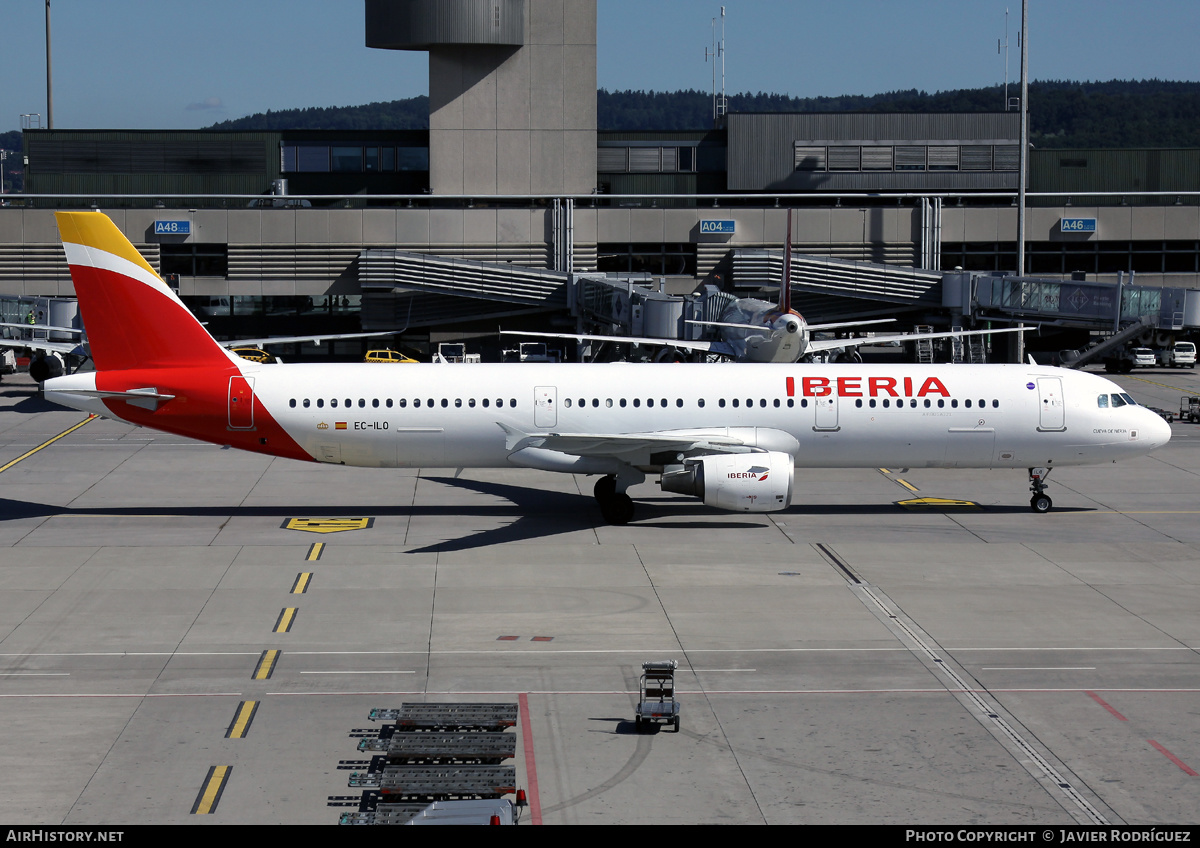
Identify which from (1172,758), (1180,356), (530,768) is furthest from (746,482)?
(1180,356)

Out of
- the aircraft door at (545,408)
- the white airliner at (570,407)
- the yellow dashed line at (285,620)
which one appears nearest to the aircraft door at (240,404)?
the white airliner at (570,407)

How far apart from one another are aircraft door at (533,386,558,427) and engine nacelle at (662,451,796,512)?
486 centimetres

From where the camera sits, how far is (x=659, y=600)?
25688mm

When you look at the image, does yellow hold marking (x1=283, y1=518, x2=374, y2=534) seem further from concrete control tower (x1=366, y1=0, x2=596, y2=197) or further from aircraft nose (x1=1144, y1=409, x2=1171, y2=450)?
concrete control tower (x1=366, y1=0, x2=596, y2=197)

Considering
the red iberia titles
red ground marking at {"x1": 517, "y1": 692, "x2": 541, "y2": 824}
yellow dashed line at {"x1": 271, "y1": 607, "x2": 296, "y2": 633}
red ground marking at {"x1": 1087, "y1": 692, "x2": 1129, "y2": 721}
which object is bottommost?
red ground marking at {"x1": 1087, "y1": 692, "x2": 1129, "y2": 721}

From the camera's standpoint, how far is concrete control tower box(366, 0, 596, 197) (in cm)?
8700

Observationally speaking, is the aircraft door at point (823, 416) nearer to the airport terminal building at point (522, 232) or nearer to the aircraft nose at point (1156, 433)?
the aircraft nose at point (1156, 433)

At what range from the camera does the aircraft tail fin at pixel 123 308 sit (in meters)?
32.6

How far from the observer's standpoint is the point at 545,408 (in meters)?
34.4

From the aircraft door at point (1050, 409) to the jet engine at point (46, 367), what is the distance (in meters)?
46.2

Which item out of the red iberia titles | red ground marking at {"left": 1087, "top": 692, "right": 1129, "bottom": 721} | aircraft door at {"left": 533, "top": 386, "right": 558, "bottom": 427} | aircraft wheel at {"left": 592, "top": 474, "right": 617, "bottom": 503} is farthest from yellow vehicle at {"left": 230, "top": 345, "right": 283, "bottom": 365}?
red ground marking at {"left": 1087, "top": 692, "right": 1129, "bottom": 721}

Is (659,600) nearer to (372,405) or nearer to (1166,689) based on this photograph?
(1166,689)

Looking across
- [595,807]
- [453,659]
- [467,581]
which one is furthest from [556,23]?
[595,807]

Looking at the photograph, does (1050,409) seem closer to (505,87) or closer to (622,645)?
(622,645)
